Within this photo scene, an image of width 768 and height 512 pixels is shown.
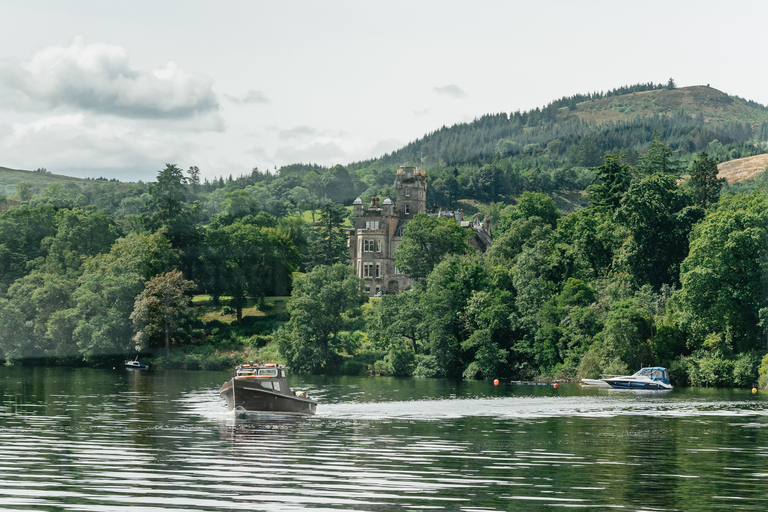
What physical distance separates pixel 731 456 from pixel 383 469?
12781 millimetres

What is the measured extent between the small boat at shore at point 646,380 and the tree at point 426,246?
202 feet

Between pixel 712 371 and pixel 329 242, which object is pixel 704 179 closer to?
pixel 712 371

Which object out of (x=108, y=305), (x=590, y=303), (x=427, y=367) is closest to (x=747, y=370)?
(x=590, y=303)

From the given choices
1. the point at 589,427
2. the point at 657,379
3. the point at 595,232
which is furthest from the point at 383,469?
A: the point at 595,232

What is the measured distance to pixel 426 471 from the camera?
27.3 metres

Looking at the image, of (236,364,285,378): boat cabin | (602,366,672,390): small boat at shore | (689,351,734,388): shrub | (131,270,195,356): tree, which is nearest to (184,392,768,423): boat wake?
(236,364,285,378): boat cabin

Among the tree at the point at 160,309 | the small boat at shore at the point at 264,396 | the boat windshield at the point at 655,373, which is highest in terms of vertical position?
the tree at the point at 160,309

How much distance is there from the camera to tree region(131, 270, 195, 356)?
118m

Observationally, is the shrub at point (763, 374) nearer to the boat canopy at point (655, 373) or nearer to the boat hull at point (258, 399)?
the boat canopy at point (655, 373)

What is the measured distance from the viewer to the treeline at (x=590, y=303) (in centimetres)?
8044

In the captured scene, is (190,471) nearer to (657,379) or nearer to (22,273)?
(657,379)

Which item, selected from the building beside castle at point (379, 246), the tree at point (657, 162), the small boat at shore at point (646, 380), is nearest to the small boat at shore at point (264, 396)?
the small boat at shore at point (646, 380)

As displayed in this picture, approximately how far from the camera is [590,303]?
96688mm

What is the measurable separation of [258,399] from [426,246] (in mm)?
94934
